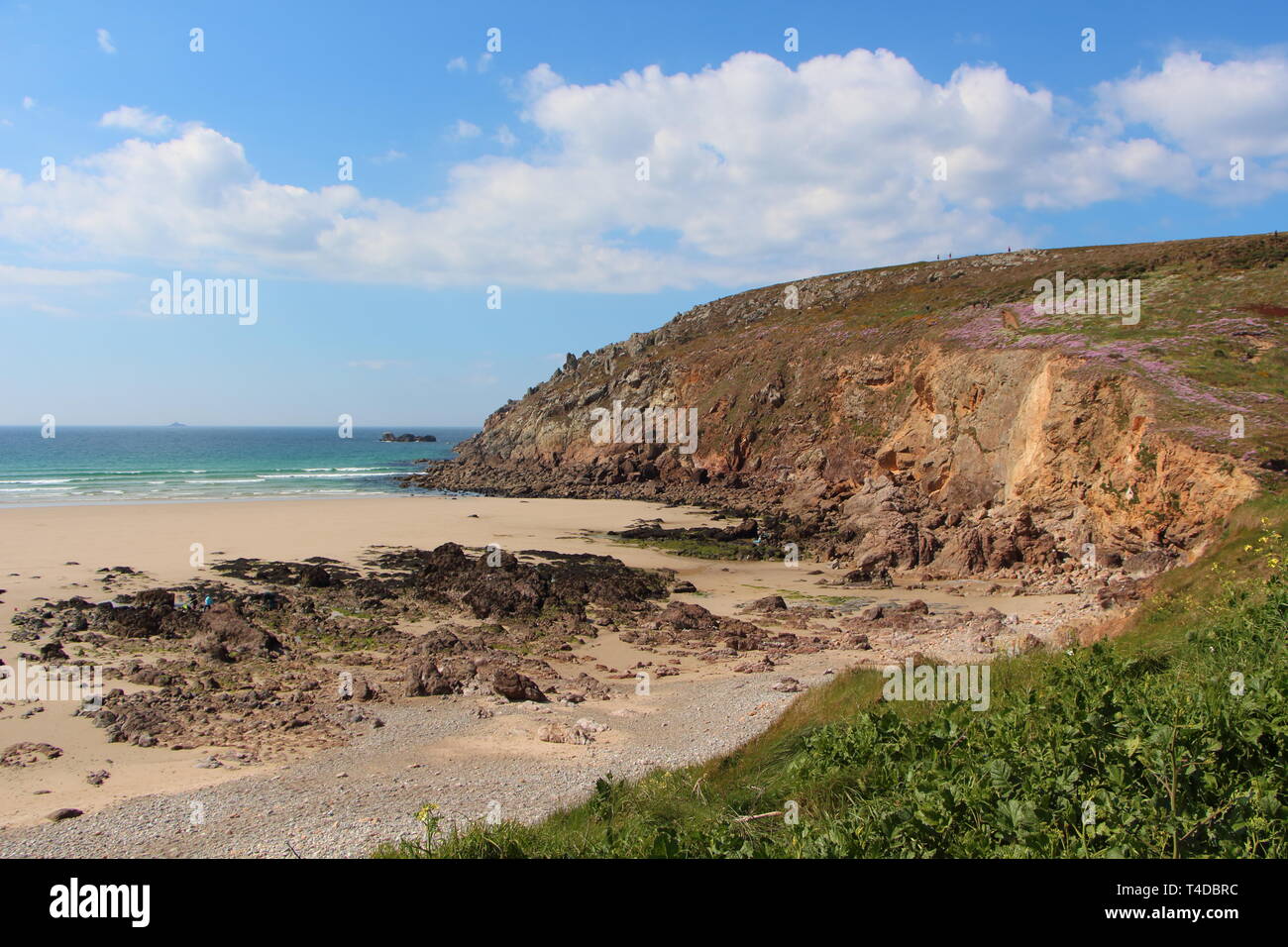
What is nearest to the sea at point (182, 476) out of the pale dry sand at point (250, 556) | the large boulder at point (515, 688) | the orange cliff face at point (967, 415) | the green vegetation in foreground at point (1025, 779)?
the pale dry sand at point (250, 556)

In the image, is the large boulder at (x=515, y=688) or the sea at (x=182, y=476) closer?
the large boulder at (x=515, y=688)

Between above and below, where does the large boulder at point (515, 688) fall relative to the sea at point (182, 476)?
below

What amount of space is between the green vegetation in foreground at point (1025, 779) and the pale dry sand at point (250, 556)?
213 inches

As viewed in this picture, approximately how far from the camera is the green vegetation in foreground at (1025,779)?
4.00 metres

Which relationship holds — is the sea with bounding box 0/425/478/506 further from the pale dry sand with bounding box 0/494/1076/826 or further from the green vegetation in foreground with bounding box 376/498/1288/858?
the green vegetation in foreground with bounding box 376/498/1288/858

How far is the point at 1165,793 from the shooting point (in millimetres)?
4184

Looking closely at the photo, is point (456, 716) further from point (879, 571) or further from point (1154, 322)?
point (1154, 322)

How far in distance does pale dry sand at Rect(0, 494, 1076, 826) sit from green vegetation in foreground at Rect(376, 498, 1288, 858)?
541 centimetres

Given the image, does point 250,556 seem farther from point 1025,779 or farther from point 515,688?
point 1025,779

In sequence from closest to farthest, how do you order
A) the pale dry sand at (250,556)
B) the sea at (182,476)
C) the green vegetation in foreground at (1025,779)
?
the green vegetation in foreground at (1025,779)
the pale dry sand at (250,556)
the sea at (182,476)

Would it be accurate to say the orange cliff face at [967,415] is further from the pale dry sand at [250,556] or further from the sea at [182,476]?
the sea at [182,476]

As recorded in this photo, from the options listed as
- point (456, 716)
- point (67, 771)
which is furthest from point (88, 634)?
point (456, 716)

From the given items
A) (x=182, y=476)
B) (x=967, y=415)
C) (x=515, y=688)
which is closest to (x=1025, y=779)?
(x=515, y=688)
